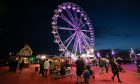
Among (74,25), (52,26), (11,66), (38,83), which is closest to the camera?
(38,83)

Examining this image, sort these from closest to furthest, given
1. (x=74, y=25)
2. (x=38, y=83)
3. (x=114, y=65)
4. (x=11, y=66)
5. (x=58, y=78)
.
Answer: (x=38, y=83) < (x=114, y=65) < (x=58, y=78) < (x=11, y=66) < (x=74, y=25)

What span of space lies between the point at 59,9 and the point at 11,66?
14026mm

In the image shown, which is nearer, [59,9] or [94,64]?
[59,9]

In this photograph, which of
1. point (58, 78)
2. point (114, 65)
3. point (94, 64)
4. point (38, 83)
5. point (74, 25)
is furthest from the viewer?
point (94, 64)

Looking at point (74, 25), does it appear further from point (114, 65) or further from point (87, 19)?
point (114, 65)

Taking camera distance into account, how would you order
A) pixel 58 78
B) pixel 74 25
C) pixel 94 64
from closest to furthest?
pixel 58 78 → pixel 74 25 → pixel 94 64

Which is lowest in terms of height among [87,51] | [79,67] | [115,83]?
[115,83]

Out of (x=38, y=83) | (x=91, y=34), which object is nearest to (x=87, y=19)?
(x=91, y=34)

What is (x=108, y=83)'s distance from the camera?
13.4m

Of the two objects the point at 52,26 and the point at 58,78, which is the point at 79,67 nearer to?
the point at 58,78

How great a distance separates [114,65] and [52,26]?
19.2 meters

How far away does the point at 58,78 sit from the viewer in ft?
53.6

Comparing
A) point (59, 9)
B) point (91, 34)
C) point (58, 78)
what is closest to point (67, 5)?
point (59, 9)

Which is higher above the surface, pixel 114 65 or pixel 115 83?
pixel 114 65
